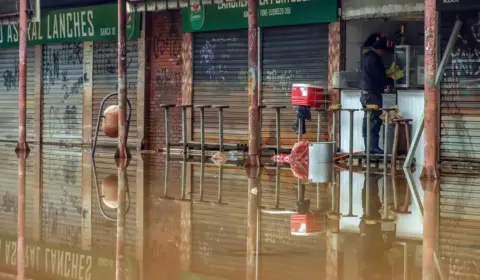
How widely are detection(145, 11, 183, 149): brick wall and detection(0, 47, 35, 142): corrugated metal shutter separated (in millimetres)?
4708

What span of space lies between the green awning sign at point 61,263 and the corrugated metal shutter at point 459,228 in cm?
224

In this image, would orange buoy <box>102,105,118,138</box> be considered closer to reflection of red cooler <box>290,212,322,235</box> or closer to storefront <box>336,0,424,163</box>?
storefront <box>336,0,424,163</box>

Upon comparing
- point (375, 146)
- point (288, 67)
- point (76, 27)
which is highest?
point (76, 27)

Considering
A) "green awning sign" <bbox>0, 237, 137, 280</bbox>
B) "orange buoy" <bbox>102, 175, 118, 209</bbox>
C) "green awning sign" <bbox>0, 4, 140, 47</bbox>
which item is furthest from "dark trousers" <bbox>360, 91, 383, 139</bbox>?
"green awning sign" <bbox>0, 237, 137, 280</bbox>

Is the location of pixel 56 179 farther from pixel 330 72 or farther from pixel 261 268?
pixel 261 268

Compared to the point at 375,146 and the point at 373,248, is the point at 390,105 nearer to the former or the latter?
the point at 375,146

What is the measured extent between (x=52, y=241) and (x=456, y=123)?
31.7ft

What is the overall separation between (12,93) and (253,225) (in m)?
18.0

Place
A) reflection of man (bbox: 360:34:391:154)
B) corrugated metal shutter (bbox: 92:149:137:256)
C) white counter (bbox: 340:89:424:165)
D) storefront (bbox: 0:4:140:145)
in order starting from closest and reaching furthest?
1. corrugated metal shutter (bbox: 92:149:137:256)
2. white counter (bbox: 340:89:424:165)
3. reflection of man (bbox: 360:34:391:154)
4. storefront (bbox: 0:4:140:145)

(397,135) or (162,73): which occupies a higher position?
(162,73)

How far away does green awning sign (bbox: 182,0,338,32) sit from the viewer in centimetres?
1727

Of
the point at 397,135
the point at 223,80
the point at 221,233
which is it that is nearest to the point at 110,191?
the point at 221,233

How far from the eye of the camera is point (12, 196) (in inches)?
410

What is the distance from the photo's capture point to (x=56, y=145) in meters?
23.2
